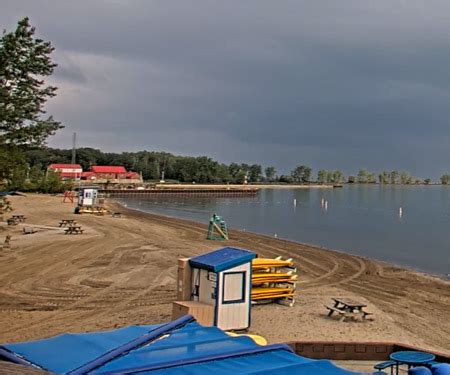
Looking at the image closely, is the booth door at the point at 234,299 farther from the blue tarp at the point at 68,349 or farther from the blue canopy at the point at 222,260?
the blue tarp at the point at 68,349

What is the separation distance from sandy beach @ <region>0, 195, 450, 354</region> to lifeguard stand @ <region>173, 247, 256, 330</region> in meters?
0.96

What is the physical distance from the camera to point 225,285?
12578 mm

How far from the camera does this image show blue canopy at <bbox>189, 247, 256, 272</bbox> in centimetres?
1256

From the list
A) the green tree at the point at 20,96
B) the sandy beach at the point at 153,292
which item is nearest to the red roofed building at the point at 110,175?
the sandy beach at the point at 153,292

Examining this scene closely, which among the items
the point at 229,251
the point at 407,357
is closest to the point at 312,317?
the point at 229,251

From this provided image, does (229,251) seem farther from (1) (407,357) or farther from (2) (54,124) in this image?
(2) (54,124)

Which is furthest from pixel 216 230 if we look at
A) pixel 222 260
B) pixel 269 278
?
pixel 222 260

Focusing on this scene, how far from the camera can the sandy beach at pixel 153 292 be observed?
1382cm

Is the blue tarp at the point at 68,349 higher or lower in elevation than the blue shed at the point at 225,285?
higher

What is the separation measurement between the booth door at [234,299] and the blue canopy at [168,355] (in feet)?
20.3

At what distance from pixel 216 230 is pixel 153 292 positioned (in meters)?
21.0

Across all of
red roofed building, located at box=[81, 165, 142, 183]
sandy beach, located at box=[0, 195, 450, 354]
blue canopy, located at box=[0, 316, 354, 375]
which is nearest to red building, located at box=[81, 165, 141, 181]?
red roofed building, located at box=[81, 165, 142, 183]

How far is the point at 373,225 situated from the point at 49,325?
57.1 meters

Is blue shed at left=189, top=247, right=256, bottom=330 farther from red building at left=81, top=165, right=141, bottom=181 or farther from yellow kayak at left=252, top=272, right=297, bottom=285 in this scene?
red building at left=81, top=165, right=141, bottom=181
